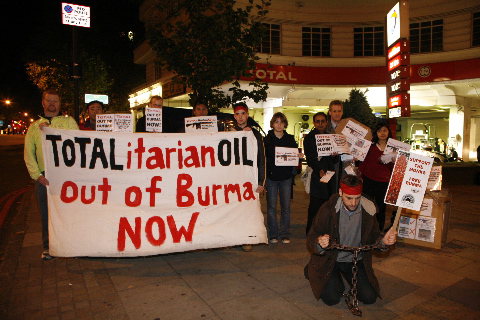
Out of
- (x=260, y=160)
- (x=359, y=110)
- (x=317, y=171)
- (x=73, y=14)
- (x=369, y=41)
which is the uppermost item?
(x=369, y=41)

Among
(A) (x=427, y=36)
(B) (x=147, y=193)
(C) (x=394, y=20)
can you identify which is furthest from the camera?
A: (A) (x=427, y=36)

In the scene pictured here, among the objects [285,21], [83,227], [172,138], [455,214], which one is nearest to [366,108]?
[455,214]

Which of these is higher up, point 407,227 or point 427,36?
point 427,36

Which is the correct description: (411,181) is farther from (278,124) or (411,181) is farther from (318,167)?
(278,124)

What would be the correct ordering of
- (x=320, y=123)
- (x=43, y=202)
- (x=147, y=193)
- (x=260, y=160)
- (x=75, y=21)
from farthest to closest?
(x=75, y=21) → (x=320, y=123) → (x=260, y=160) → (x=43, y=202) → (x=147, y=193)

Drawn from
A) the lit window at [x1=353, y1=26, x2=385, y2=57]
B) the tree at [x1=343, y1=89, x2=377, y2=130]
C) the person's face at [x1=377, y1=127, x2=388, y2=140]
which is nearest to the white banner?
the person's face at [x1=377, y1=127, x2=388, y2=140]

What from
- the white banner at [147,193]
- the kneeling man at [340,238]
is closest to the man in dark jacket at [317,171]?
the white banner at [147,193]

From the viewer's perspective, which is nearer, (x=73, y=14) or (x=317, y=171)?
(x=317, y=171)

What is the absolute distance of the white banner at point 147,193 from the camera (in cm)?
416

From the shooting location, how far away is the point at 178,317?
318cm

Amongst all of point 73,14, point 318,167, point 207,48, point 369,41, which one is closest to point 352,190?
point 318,167

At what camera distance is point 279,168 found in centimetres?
516

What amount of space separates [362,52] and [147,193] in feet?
48.3

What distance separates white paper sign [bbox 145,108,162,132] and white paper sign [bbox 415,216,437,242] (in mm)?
4065
